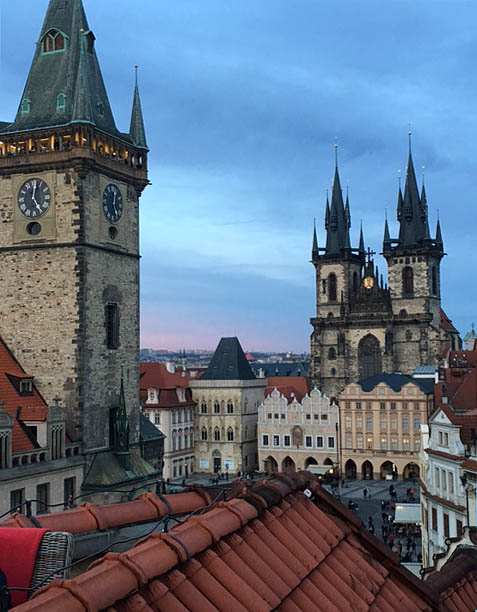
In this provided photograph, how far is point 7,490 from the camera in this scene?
26953mm

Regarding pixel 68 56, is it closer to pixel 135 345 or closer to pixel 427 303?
pixel 135 345

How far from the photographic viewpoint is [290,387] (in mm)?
97500

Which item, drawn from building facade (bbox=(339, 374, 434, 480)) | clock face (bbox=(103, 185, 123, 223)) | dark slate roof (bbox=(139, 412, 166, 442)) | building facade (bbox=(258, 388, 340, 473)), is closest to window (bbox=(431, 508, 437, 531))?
dark slate roof (bbox=(139, 412, 166, 442))

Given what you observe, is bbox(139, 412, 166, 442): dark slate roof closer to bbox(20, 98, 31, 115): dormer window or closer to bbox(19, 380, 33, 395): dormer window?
bbox(19, 380, 33, 395): dormer window

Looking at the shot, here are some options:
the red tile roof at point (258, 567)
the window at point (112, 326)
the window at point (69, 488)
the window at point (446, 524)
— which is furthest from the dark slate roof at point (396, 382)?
the red tile roof at point (258, 567)

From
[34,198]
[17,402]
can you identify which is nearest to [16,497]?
[17,402]

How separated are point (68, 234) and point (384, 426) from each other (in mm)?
57692

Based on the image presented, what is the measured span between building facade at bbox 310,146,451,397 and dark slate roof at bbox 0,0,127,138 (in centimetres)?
7170

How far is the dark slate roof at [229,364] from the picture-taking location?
8950 centimetres

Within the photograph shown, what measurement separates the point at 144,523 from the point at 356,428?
3112 inches

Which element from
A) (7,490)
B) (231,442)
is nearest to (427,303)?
(231,442)

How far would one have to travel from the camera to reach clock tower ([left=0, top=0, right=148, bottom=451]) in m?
32.0

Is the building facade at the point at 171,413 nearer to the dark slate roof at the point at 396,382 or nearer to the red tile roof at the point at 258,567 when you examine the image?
the dark slate roof at the point at 396,382

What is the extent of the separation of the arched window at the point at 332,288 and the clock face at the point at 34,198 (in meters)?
79.5
